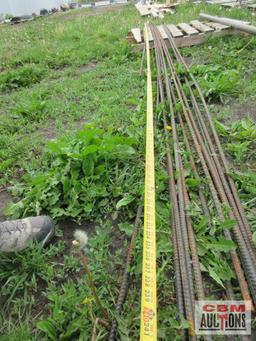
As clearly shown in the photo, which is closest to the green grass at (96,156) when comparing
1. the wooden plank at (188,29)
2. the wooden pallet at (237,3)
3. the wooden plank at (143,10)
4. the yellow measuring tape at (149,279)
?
the yellow measuring tape at (149,279)

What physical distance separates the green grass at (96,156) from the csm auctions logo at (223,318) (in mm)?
133

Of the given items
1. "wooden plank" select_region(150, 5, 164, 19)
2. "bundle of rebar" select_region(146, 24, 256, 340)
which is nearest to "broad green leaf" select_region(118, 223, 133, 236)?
"bundle of rebar" select_region(146, 24, 256, 340)

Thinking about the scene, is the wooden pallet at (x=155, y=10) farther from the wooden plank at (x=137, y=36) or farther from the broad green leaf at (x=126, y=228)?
the broad green leaf at (x=126, y=228)

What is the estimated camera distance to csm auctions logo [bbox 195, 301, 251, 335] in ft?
4.96

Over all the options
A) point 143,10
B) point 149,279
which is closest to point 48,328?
point 149,279

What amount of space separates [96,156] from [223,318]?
1.71 meters

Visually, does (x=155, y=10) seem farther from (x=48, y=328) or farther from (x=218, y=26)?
(x=48, y=328)

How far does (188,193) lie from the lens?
7.72ft

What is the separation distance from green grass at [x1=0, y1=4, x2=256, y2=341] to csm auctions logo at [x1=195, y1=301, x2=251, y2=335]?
0.13 meters

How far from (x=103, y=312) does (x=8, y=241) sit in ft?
3.05

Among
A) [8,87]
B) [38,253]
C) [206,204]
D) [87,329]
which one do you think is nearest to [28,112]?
[8,87]

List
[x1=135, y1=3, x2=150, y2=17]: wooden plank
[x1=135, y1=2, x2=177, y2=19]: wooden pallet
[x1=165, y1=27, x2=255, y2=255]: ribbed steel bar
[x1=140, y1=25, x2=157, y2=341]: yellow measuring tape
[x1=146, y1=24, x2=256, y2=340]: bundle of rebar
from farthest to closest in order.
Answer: [x1=135, y1=3, x2=150, y2=17]: wooden plank < [x1=135, y1=2, x2=177, y2=19]: wooden pallet < [x1=165, y1=27, x2=255, y2=255]: ribbed steel bar < [x1=146, y1=24, x2=256, y2=340]: bundle of rebar < [x1=140, y1=25, x2=157, y2=341]: yellow measuring tape

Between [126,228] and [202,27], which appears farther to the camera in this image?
[202,27]

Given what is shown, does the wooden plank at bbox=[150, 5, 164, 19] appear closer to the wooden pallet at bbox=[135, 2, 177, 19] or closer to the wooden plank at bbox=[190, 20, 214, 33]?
the wooden pallet at bbox=[135, 2, 177, 19]
